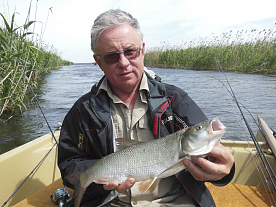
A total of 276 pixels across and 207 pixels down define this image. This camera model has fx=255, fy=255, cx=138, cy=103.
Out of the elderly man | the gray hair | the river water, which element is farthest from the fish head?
the river water

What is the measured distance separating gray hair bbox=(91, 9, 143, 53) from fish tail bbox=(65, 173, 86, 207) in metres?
1.10

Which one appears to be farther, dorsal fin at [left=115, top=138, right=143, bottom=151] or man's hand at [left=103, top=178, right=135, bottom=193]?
dorsal fin at [left=115, top=138, right=143, bottom=151]

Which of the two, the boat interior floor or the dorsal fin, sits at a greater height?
the dorsal fin

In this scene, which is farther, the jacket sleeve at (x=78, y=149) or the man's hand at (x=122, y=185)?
the jacket sleeve at (x=78, y=149)

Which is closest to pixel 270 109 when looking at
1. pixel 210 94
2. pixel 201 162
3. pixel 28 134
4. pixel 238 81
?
pixel 210 94

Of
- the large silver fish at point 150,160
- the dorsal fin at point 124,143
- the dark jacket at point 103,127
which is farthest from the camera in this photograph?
the dark jacket at point 103,127

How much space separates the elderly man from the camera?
2014mm

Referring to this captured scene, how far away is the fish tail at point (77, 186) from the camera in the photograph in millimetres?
1900

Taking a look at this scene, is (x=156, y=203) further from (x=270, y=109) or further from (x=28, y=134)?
(x=270, y=109)

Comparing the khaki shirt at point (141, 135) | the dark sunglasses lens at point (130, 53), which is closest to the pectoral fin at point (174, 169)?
the khaki shirt at point (141, 135)

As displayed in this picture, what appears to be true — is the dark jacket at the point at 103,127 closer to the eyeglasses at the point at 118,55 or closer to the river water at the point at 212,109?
the eyeglasses at the point at 118,55

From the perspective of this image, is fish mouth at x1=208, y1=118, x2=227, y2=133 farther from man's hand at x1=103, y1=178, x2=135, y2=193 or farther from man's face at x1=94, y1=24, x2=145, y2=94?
man's face at x1=94, y1=24, x2=145, y2=94

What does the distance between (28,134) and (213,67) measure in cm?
1759

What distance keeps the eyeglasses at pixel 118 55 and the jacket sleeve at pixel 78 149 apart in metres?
0.49
